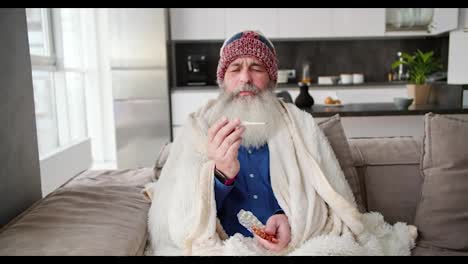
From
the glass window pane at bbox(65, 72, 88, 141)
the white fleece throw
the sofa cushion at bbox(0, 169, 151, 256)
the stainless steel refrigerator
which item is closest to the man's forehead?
the white fleece throw

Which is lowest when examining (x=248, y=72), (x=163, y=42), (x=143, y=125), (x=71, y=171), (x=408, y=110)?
(x=71, y=171)

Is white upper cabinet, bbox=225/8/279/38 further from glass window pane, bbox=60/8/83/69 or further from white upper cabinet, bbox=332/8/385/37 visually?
glass window pane, bbox=60/8/83/69

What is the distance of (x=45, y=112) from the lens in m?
2.89

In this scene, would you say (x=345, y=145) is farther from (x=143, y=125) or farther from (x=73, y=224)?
(x=143, y=125)

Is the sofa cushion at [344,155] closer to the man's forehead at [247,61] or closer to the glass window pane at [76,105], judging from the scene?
the man's forehead at [247,61]

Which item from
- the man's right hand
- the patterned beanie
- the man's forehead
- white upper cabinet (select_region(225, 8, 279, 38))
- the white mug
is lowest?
the man's right hand

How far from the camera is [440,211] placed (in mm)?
1093

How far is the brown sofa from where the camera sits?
797 mm

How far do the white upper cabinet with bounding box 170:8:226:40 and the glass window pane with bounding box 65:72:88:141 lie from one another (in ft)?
3.19

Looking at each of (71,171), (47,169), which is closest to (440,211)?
(47,169)

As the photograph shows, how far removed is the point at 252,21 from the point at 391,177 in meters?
2.57

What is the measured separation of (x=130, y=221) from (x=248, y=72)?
1.63 ft

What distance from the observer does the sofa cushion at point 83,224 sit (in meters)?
0.77

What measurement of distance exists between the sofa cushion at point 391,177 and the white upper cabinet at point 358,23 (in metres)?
2.43
